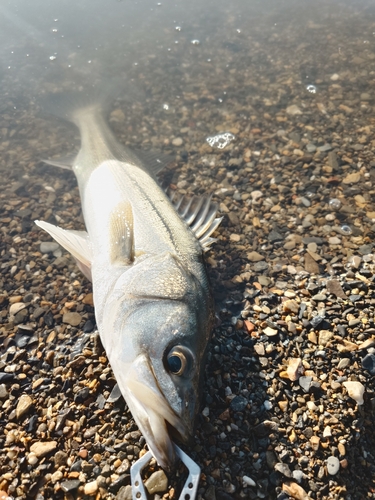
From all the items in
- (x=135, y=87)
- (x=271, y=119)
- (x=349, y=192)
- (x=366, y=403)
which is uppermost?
(x=135, y=87)

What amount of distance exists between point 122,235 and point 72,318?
0.94 meters

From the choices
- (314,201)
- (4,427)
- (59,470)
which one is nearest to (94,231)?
(4,427)

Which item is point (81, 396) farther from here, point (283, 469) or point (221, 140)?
point (221, 140)

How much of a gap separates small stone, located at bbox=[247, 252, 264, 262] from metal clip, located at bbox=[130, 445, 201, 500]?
2.13m

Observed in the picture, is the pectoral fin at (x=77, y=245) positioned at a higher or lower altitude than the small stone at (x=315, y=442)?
higher

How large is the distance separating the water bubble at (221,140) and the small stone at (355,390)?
140 inches

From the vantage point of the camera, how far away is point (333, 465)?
2342 millimetres

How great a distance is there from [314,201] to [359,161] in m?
0.97

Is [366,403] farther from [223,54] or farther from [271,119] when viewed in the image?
[223,54]

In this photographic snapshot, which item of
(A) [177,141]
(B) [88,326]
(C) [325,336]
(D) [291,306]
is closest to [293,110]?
(A) [177,141]

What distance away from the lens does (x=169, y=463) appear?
2.06 metres

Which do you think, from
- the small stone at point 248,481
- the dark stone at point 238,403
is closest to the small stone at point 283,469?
the small stone at point 248,481

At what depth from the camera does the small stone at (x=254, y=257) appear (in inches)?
151

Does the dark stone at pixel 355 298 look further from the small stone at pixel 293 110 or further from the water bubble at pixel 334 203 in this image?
the small stone at pixel 293 110
